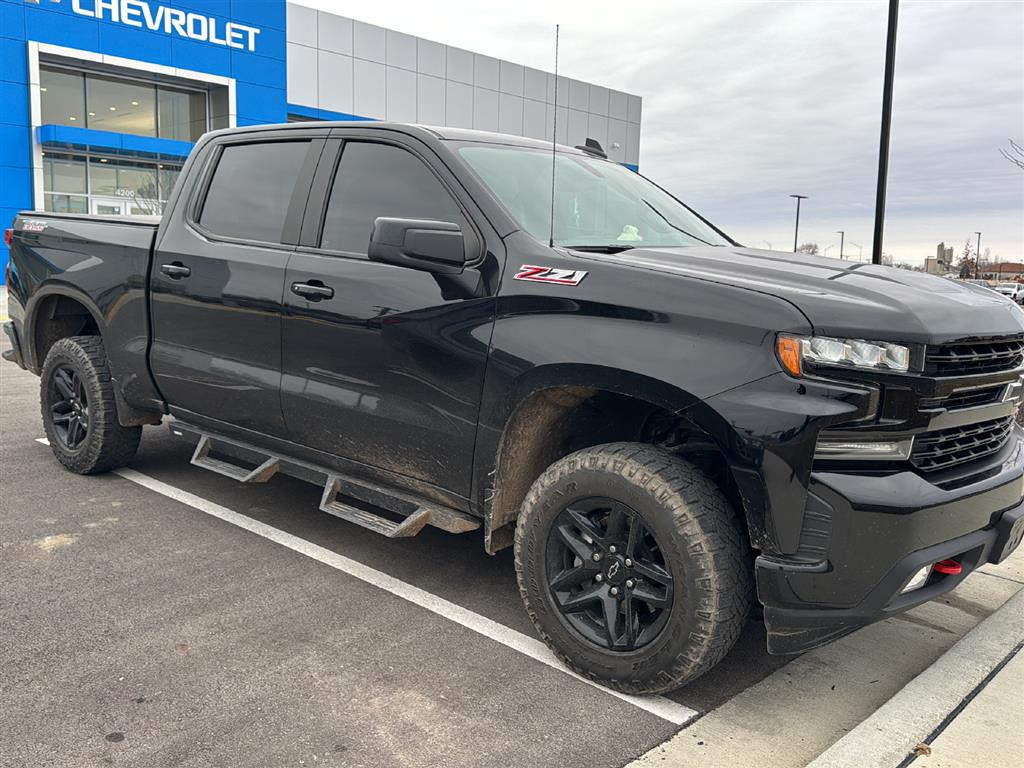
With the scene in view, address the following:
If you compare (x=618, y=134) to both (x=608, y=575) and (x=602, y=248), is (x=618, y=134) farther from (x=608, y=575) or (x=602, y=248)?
(x=608, y=575)

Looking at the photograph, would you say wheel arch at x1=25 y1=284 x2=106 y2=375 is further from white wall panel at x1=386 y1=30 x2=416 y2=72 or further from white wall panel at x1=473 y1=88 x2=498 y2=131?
white wall panel at x1=473 y1=88 x2=498 y2=131

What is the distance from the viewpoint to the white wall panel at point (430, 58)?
4012cm

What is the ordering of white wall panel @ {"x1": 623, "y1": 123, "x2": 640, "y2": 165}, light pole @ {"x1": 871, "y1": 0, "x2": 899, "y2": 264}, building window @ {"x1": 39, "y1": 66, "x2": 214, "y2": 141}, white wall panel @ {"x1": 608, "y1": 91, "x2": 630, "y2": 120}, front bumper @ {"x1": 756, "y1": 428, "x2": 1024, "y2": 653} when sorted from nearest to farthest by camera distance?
front bumper @ {"x1": 756, "y1": 428, "x2": 1024, "y2": 653}
light pole @ {"x1": 871, "y1": 0, "x2": 899, "y2": 264}
building window @ {"x1": 39, "y1": 66, "x2": 214, "y2": 141}
white wall panel @ {"x1": 608, "y1": 91, "x2": 630, "y2": 120}
white wall panel @ {"x1": 623, "y1": 123, "x2": 640, "y2": 165}

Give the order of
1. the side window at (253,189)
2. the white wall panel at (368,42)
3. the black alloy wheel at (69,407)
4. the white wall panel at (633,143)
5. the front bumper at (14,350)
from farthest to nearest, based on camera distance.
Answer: the white wall panel at (633,143)
the white wall panel at (368,42)
the front bumper at (14,350)
the black alloy wheel at (69,407)
the side window at (253,189)

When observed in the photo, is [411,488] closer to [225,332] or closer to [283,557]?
[283,557]

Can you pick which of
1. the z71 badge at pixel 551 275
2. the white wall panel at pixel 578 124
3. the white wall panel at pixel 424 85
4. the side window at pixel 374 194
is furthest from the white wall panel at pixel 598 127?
the z71 badge at pixel 551 275

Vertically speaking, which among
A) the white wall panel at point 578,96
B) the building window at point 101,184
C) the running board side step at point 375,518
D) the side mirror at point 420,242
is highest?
the white wall panel at point 578,96

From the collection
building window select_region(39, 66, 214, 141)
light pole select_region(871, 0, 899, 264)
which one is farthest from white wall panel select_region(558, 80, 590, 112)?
light pole select_region(871, 0, 899, 264)

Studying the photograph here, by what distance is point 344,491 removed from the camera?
4031mm

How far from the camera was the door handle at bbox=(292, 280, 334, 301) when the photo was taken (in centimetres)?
385

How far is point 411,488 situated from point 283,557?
3.11 feet

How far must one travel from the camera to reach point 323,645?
3387 mm

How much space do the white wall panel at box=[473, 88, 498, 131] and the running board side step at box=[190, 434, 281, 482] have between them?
39436 millimetres

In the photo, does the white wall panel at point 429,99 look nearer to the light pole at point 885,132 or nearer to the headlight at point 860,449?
the light pole at point 885,132
